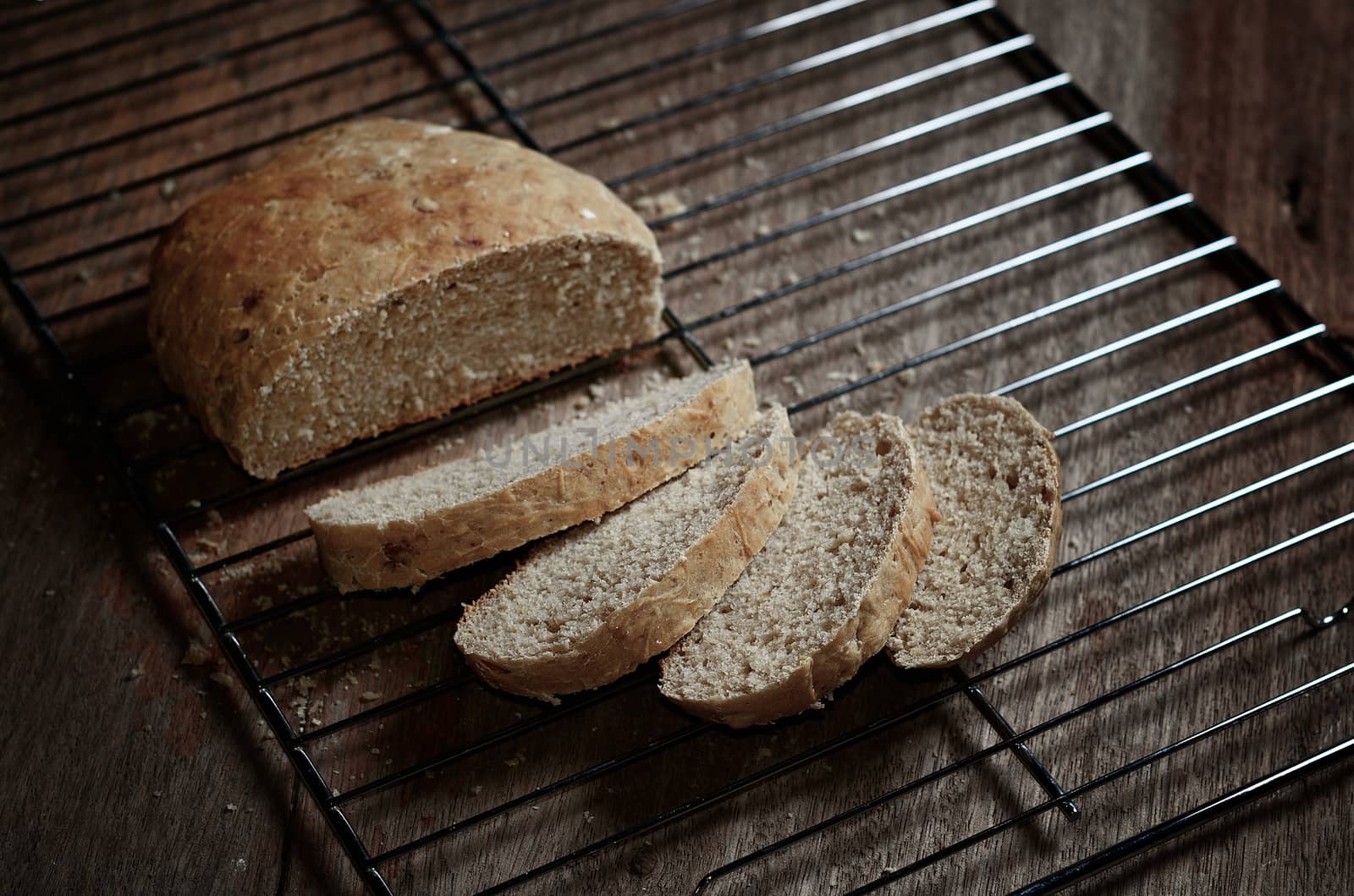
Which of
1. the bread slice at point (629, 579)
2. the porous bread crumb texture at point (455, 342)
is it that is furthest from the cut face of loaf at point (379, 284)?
the bread slice at point (629, 579)

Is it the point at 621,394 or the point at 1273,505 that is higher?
the point at 621,394

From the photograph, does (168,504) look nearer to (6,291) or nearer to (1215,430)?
(6,291)

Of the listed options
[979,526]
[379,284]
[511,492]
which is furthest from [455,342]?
[979,526]

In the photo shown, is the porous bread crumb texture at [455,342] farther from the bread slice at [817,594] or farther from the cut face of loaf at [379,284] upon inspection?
the bread slice at [817,594]

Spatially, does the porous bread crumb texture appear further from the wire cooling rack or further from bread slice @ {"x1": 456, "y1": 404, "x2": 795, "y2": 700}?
bread slice @ {"x1": 456, "y1": 404, "x2": 795, "y2": 700}

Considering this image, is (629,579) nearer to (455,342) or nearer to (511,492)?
(511,492)

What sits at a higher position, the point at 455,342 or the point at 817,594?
the point at 455,342

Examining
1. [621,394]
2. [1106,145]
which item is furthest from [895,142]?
[621,394]
